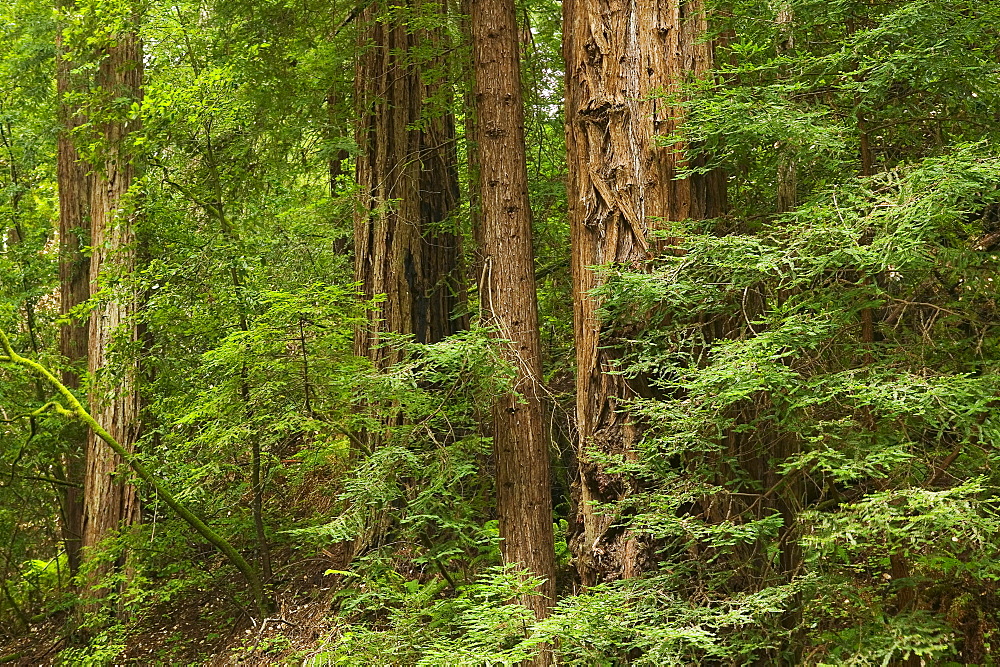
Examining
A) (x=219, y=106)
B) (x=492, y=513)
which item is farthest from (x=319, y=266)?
(x=492, y=513)

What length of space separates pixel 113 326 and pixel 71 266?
2.35m

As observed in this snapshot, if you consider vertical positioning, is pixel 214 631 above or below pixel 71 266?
below

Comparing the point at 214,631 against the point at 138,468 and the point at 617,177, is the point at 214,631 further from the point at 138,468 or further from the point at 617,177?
the point at 617,177

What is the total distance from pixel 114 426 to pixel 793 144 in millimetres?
7376

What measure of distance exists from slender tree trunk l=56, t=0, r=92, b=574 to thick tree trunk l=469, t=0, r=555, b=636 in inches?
260

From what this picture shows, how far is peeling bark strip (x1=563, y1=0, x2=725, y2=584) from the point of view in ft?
15.3

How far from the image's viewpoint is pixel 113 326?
8984 millimetres

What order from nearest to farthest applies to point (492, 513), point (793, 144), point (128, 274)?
point (793, 144) → point (492, 513) → point (128, 274)

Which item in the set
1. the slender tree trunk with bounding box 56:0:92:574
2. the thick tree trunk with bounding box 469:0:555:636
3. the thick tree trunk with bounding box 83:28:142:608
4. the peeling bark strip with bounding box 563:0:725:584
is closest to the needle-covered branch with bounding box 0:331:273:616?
the thick tree trunk with bounding box 83:28:142:608

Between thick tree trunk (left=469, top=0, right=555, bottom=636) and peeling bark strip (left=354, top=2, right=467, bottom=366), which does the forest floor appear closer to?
thick tree trunk (left=469, top=0, right=555, bottom=636)

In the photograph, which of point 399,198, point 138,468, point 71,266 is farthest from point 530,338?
point 71,266

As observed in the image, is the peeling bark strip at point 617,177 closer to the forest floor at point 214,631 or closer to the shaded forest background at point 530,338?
the shaded forest background at point 530,338

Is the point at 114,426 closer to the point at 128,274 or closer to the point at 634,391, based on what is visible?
the point at 128,274

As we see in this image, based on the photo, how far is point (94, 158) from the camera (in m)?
8.80
